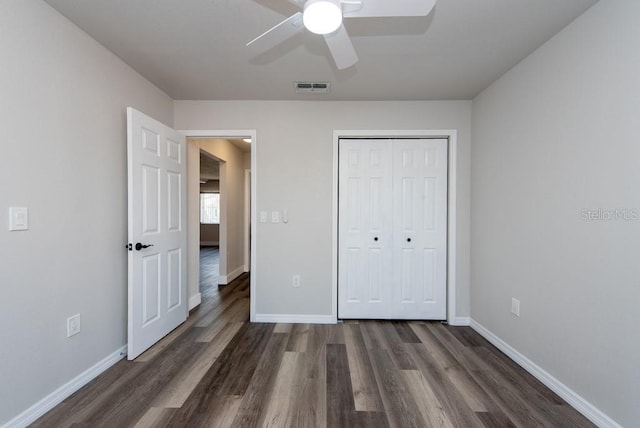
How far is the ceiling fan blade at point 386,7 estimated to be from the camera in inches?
49.1

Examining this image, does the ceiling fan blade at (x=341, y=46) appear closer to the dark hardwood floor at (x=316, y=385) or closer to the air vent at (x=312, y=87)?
the air vent at (x=312, y=87)

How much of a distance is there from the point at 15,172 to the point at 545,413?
3.31 meters

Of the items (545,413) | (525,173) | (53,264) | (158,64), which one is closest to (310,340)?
(545,413)

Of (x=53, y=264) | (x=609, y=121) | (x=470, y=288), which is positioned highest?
(x=609, y=121)

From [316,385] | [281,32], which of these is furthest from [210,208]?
[281,32]

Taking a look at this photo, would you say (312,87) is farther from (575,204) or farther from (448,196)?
(575,204)

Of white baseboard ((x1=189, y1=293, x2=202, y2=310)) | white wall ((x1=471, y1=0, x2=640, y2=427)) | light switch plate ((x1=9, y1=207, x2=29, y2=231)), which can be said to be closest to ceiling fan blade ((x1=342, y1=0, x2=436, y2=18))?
white wall ((x1=471, y1=0, x2=640, y2=427))

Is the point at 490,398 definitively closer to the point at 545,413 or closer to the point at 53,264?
the point at 545,413

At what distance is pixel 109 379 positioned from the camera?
1.99 metres

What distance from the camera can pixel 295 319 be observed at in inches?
120

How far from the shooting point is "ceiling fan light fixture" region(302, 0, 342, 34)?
120 cm

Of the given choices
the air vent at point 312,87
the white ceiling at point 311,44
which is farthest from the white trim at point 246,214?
the air vent at point 312,87

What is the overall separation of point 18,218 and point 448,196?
3.39 m

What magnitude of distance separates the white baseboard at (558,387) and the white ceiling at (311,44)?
2.32 m
